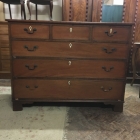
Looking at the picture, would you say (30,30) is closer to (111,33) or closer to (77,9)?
(111,33)

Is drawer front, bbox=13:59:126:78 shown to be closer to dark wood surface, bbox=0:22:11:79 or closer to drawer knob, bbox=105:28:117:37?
drawer knob, bbox=105:28:117:37

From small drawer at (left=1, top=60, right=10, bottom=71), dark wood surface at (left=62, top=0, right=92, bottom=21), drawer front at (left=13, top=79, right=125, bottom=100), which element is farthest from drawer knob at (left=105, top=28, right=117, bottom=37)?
small drawer at (left=1, top=60, right=10, bottom=71)

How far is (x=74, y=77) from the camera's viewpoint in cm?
166

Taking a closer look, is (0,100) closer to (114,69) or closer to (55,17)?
(114,69)

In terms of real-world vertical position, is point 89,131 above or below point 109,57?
below

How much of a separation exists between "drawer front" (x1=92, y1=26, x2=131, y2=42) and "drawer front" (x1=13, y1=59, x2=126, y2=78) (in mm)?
227

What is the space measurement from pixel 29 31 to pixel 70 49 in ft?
1.39

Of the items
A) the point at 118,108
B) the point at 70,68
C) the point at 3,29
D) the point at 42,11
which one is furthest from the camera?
the point at 42,11

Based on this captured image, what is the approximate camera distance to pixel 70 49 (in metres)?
1.58

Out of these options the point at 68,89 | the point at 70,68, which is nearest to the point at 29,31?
the point at 70,68

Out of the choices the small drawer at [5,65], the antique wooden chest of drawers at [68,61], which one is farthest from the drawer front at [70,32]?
the small drawer at [5,65]

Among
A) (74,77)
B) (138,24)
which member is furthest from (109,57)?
(138,24)

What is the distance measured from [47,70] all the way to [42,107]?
1.54 ft

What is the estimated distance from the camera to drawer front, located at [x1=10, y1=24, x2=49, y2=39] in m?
1.51
